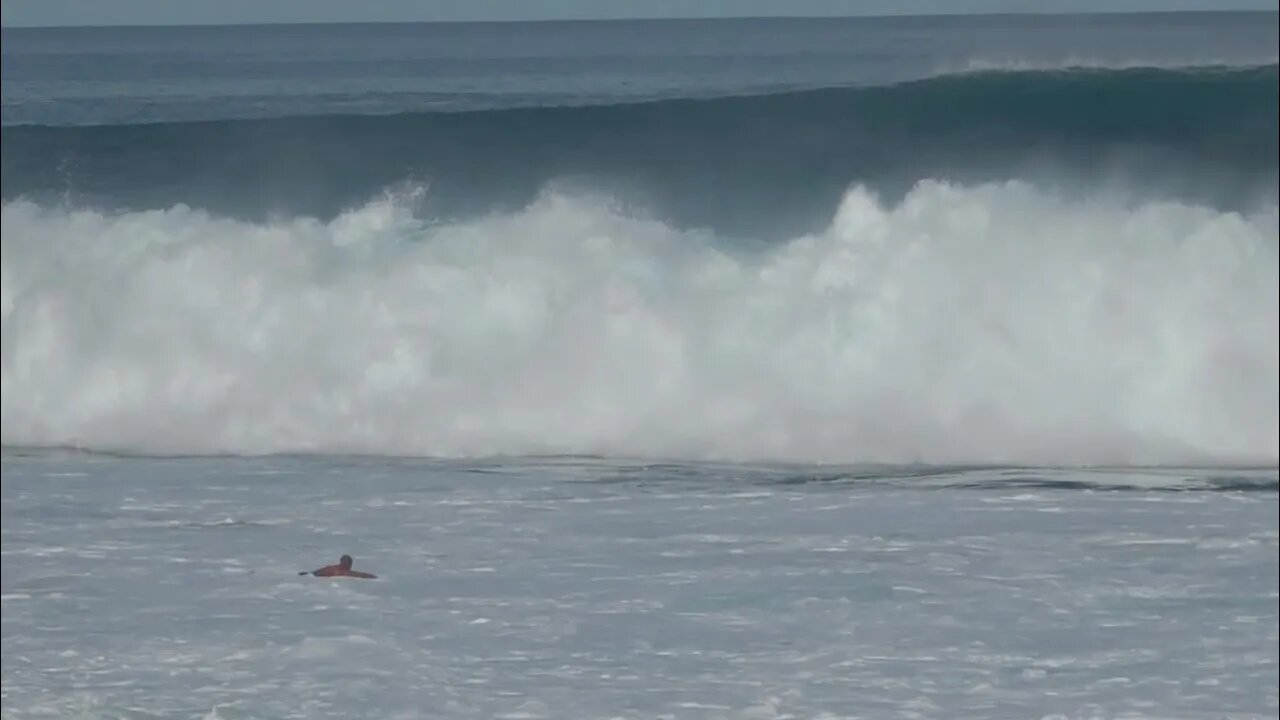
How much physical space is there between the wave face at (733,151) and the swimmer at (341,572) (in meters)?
4.01

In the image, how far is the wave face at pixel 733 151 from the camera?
1024 cm

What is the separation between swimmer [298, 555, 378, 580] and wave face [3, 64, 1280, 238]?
401cm

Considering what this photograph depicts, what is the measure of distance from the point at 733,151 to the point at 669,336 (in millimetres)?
2472

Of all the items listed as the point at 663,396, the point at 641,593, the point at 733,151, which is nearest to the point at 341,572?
the point at 641,593

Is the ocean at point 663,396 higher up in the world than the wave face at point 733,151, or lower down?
lower down

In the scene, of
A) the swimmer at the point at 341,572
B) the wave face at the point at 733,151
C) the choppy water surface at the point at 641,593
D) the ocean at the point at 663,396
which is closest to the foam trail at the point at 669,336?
the ocean at the point at 663,396

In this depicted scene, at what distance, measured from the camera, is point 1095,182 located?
394 inches

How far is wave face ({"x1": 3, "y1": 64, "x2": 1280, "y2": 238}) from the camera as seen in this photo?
403 inches

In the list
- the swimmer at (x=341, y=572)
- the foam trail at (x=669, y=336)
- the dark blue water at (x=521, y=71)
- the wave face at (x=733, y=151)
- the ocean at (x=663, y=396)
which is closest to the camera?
the ocean at (x=663, y=396)

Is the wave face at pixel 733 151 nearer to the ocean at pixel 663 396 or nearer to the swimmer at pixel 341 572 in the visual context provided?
→ the ocean at pixel 663 396

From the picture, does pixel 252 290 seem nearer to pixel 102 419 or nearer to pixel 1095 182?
pixel 102 419

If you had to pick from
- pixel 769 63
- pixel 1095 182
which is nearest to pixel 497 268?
pixel 1095 182

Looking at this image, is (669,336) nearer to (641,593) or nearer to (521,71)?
(641,593)

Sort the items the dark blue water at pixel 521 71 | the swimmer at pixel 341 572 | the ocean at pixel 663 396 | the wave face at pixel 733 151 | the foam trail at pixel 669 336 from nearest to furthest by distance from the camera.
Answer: the ocean at pixel 663 396
the swimmer at pixel 341 572
the foam trail at pixel 669 336
the wave face at pixel 733 151
the dark blue water at pixel 521 71
